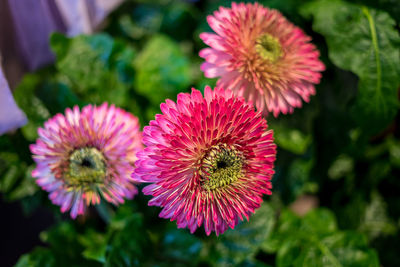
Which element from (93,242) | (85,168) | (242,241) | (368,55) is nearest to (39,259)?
(93,242)

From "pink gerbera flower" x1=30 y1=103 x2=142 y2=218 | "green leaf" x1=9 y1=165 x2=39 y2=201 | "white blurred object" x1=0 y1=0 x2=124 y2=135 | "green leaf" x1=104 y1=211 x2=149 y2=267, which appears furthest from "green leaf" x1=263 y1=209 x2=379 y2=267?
"white blurred object" x1=0 y1=0 x2=124 y2=135

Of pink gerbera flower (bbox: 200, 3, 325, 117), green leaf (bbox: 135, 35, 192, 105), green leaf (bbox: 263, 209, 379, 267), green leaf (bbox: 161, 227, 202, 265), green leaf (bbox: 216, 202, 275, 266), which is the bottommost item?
green leaf (bbox: 263, 209, 379, 267)

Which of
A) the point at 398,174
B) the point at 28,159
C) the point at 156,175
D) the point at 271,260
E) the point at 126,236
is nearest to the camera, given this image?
the point at 156,175

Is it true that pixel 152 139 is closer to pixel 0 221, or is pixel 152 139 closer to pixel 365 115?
pixel 365 115

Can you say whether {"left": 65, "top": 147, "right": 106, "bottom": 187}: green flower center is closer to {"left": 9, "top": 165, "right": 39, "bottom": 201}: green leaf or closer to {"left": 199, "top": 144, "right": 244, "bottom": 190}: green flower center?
{"left": 199, "top": 144, "right": 244, "bottom": 190}: green flower center

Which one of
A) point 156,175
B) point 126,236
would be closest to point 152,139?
point 156,175

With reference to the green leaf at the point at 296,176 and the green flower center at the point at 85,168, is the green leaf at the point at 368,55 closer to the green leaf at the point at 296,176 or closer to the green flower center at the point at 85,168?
the green leaf at the point at 296,176

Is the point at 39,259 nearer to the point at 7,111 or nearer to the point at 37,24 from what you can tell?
the point at 7,111
